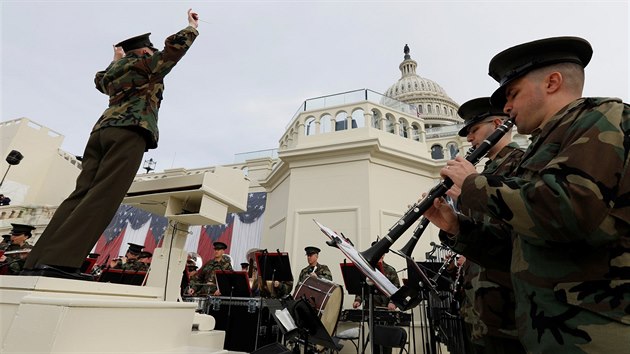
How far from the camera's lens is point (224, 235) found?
441 inches

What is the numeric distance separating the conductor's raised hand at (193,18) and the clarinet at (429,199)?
216cm

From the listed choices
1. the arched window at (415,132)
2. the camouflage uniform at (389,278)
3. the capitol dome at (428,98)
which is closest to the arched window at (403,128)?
the arched window at (415,132)

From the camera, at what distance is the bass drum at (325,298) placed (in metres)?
3.72

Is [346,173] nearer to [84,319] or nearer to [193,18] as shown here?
[193,18]

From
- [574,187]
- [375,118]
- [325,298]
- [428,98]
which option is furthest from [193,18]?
[428,98]

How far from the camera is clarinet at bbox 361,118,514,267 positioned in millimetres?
1691

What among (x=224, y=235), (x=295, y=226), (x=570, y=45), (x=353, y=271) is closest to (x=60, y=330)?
(x=570, y=45)

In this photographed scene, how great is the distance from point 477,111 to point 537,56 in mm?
1363

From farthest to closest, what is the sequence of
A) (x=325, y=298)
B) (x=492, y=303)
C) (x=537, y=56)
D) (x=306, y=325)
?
(x=325, y=298) < (x=306, y=325) < (x=492, y=303) < (x=537, y=56)

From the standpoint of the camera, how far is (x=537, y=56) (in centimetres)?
133

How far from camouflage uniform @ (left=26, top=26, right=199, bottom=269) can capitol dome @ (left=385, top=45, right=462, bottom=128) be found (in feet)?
139

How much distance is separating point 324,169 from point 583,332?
7935mm

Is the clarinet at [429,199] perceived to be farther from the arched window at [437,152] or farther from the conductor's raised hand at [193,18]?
the arched window at [437,152]

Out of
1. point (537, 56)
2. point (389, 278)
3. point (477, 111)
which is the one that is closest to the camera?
point (537, 56)
